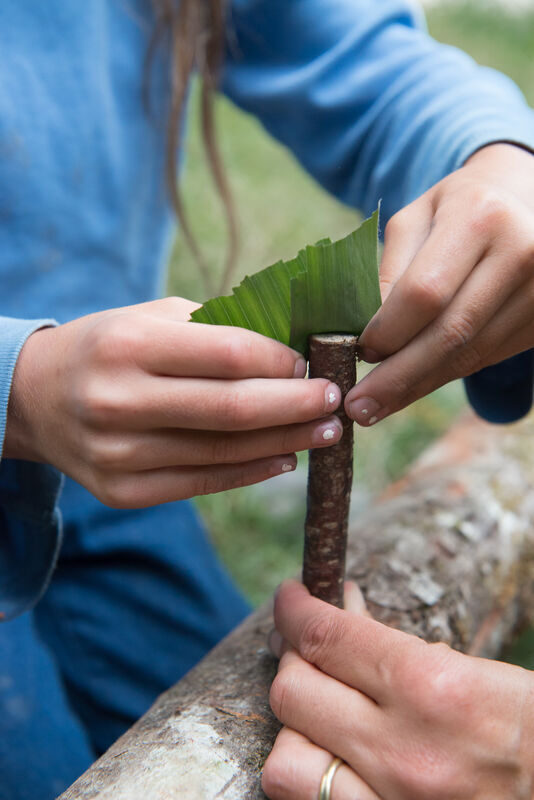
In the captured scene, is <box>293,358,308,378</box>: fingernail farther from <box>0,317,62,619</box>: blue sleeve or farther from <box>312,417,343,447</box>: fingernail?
<box>0,317,62,619</box>: blue sleeve

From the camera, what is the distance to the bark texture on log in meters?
0.74

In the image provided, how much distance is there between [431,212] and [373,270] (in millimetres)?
175

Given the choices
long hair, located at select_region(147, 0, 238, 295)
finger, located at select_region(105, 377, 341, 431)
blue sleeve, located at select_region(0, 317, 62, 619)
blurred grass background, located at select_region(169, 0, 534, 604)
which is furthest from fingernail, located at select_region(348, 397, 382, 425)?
blurred grass background, located at select_region(169, 0, 534, 604)

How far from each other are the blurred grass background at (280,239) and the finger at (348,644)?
1513mm

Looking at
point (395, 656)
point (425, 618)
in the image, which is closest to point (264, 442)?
point (395, 656)

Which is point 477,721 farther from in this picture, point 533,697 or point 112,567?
point 112,567

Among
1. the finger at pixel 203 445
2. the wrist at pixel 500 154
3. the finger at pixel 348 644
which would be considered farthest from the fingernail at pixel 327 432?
the wrist at pixel 500 154

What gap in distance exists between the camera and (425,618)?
105 centimetres

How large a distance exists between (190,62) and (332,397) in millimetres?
1012

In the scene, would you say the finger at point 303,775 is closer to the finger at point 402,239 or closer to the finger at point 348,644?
the finger at point 348,644

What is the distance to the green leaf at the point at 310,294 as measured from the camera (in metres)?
0.68

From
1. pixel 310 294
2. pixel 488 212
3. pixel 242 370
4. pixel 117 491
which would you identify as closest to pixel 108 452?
pixel 117 491

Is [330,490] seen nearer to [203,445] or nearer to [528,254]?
[203,445]

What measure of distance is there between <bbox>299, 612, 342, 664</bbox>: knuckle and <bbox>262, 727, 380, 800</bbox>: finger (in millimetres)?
87
